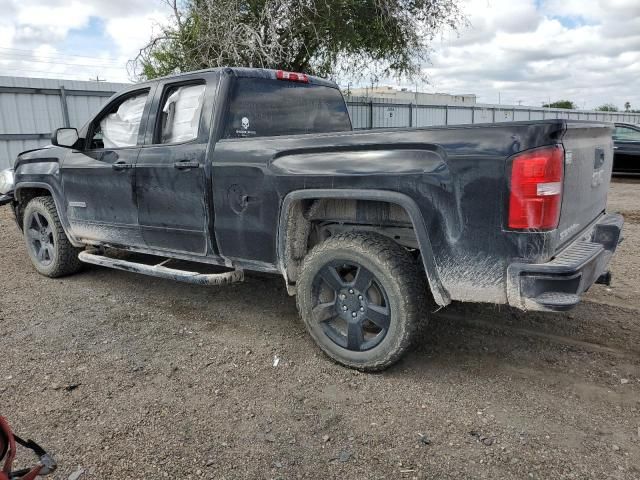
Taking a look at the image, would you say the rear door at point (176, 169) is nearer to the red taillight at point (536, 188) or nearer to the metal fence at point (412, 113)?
the red taillight at point (536, 188)

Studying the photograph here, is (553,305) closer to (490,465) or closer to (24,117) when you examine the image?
(490,465)

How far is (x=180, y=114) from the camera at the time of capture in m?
4.25

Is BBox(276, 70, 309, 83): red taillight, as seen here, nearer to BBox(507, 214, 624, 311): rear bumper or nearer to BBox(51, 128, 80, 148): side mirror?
BBox(51, 128, 80, 148): side mirror

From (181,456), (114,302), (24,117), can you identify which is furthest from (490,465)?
(24,117)

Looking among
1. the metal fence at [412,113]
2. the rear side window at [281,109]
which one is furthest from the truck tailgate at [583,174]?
the metal fence at [412,113]

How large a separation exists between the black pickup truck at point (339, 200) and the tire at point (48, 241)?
11.4 inches

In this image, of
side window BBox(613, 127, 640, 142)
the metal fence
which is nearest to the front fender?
the metal fence

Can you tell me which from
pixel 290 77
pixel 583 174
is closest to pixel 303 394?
pixel 583 174

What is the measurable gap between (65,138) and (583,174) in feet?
13.9

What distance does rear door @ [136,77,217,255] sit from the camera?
12.9ft

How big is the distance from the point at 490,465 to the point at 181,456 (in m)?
1.48

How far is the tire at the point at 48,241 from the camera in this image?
5383mm

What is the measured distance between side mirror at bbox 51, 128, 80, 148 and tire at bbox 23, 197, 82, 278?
2.75ft

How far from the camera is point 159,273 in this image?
429 cm
